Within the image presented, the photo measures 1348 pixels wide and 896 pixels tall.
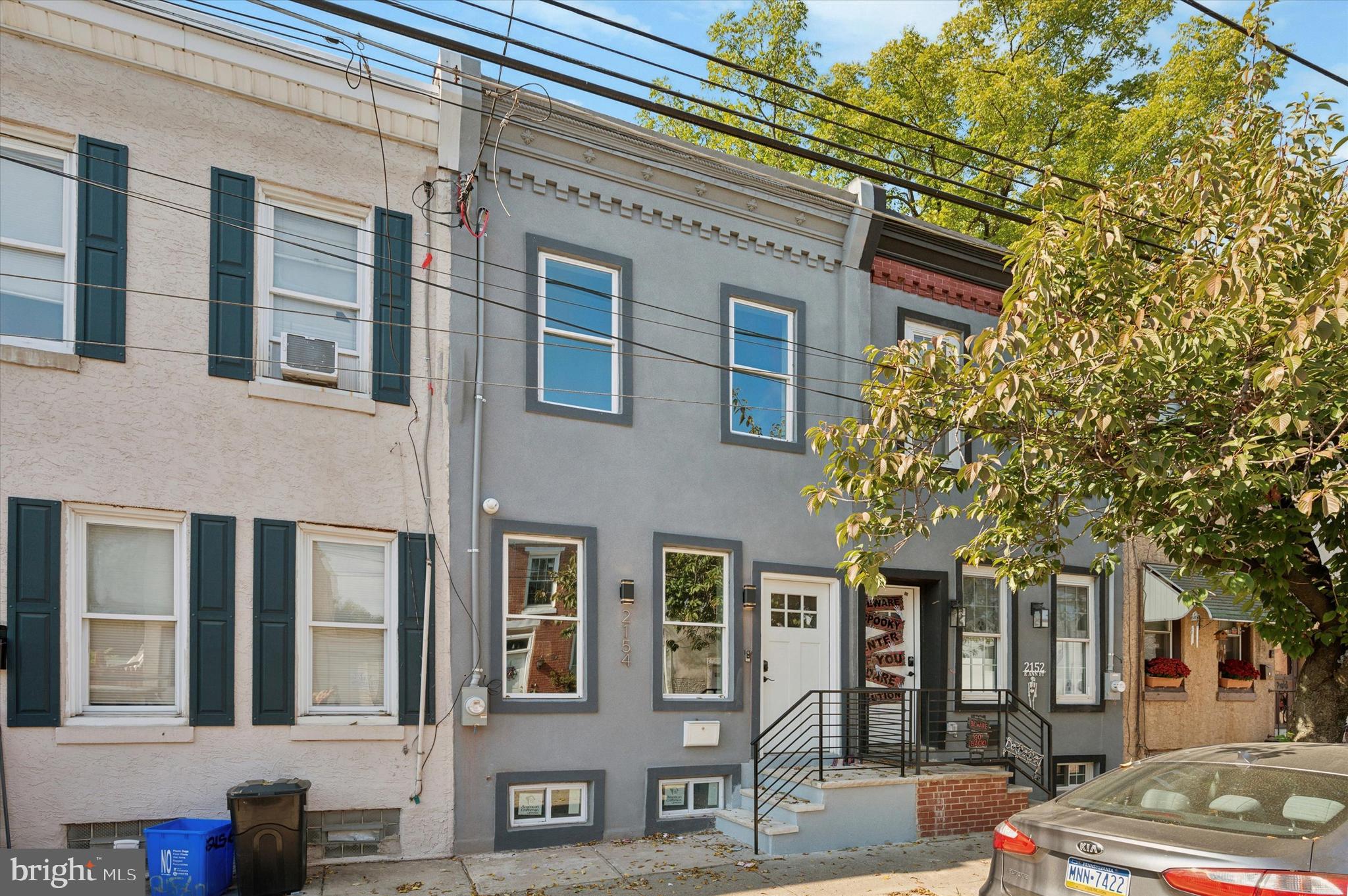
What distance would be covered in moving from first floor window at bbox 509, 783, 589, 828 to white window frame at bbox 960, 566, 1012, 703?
5.25 metres

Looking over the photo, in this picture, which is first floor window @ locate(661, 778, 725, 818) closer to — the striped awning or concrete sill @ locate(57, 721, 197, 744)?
concrete sill @ locate(57, 721, 197, 744)

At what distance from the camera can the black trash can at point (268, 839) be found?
7453 millimetres

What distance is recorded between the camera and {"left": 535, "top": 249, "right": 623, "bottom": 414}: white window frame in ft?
32.9

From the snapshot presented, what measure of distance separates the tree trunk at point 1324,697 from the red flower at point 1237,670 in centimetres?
703

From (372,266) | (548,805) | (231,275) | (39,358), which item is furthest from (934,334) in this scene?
(39,358)

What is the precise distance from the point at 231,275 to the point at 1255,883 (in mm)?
8090

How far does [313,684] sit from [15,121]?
16.3 ft

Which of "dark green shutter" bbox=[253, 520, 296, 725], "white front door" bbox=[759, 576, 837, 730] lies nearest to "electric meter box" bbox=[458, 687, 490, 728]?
"dark green shutter" bbox=[253, 520, 296, 725]

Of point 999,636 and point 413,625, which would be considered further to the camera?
point 999,636

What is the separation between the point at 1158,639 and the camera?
47.8ft

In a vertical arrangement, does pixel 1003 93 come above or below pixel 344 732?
above

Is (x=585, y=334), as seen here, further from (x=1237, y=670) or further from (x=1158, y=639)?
(x=1237, y=670)

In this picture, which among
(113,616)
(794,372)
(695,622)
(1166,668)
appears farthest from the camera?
(1166,668)

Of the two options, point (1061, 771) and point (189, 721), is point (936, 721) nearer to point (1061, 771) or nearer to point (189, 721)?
point (1061, 771)
